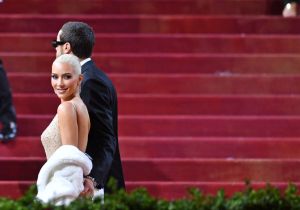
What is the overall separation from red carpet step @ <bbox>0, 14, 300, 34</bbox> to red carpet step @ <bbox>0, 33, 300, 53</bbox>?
0.80 feet

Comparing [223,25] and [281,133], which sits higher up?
[223,25]

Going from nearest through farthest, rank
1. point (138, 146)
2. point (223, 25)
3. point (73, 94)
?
point (73, 94), point (138, 146), point (223, 25)

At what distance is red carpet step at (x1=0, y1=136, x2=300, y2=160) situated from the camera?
977 cm

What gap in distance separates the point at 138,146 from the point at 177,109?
777mm

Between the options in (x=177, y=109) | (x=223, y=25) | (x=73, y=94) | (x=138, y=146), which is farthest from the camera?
(x=223, y=25)

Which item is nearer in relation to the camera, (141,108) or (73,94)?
(73,94)

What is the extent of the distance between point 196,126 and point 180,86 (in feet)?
2.20

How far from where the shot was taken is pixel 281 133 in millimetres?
10125

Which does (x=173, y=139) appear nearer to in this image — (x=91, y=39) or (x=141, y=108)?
(x=141, y=108)

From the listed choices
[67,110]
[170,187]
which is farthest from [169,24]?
[67,110]

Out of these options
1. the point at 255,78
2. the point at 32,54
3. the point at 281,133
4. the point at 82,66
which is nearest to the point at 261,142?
the point at 281,133

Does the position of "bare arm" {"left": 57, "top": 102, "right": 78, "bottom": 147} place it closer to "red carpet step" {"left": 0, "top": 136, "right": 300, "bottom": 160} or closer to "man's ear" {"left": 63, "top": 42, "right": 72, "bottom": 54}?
"man's ear" {"left": 63, "top": 42, "right": 72, "bottom": 54}

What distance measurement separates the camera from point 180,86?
1069 cm

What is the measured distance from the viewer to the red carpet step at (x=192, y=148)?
Result: 32.1ft
